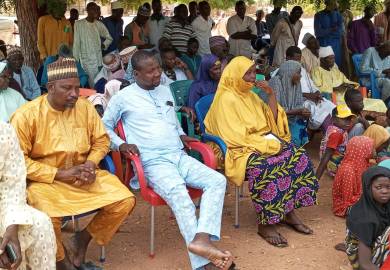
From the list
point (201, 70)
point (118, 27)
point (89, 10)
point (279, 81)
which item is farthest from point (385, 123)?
point (118, 27)

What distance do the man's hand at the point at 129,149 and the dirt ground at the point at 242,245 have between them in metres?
0.78

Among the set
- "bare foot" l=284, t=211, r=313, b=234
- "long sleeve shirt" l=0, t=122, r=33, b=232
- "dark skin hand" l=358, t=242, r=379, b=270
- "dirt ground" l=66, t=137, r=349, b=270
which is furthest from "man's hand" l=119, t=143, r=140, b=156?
"dark skin hand" l=358, t=242, r=379, b=270

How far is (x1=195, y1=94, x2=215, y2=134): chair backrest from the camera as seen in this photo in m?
5.20

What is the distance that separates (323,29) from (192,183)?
6.97 meters

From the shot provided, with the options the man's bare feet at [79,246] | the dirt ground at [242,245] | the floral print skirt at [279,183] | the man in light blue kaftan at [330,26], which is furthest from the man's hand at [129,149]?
the man in light blue kaftan at [330,26]

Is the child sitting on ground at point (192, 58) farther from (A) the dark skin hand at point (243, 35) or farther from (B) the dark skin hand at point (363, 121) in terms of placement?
(B) the dark skin hand at point (363, 121)

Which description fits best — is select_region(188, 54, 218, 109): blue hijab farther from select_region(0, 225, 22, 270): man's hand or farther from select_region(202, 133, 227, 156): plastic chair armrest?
select_region(0, 225, 22, 270): man's hand

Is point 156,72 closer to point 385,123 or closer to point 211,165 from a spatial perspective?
point 211,165

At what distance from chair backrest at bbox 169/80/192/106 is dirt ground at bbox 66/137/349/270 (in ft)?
4.53

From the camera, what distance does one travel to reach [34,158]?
12.8 ft

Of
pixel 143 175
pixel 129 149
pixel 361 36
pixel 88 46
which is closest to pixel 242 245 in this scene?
pixel 143 175

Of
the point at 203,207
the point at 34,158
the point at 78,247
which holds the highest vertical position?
the point at 34,158

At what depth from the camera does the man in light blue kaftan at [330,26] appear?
10.4 metres

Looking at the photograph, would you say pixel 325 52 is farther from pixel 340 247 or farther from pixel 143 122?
pixel 143 122
